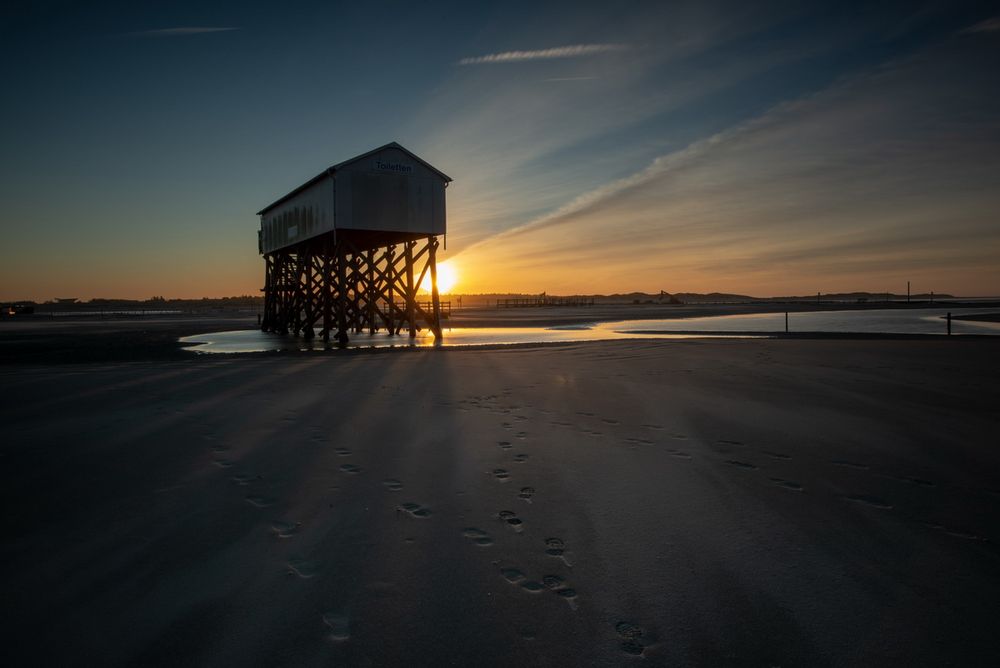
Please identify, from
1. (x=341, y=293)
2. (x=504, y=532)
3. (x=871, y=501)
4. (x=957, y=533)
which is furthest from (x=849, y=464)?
(x=341, y=293)

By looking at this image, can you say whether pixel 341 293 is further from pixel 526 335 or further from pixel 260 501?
pixel 260 501

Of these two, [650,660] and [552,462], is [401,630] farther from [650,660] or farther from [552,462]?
[552,462]

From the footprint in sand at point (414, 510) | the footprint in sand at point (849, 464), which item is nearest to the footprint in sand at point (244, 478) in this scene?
the footprint in sand at point (414, 510)

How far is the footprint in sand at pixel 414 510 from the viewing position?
3.87m

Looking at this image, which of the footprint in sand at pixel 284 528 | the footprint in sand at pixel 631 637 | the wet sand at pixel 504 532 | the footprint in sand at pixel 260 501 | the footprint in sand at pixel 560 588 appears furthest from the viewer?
the footprint in sand at pixel 260 501

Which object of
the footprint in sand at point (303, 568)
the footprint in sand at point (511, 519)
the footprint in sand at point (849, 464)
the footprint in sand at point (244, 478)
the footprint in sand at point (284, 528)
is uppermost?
the footprint in sand at point (244, 478)

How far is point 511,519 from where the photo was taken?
380 cm

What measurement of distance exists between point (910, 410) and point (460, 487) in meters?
6.71

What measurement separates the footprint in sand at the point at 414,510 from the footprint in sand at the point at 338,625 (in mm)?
1219

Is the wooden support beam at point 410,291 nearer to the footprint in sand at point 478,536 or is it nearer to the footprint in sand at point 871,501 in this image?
the footprint in sand at point 478,536

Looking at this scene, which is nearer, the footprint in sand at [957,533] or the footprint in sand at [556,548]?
the footprint in sand at [556,548]

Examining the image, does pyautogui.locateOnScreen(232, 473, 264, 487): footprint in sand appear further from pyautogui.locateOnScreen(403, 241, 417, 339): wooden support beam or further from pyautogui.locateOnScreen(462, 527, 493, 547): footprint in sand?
pyautogui.locateOnScreen(403, 241, 417, 339): wooden support beam

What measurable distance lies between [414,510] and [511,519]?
77 centimetres

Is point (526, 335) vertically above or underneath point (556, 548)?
above
